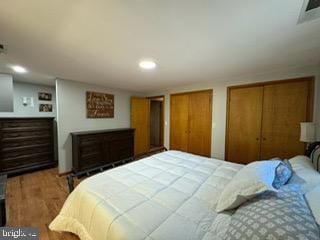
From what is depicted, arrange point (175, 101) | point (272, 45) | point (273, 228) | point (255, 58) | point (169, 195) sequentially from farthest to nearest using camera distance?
point (175, 101) < point (255, 58) < point (272, 45) < point (169, 195) < point (273, 228)

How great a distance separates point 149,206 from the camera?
3.93ft

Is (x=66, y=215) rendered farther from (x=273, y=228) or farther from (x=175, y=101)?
(x=175, y=101)

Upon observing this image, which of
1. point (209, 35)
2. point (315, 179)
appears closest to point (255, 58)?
point (209, 35)

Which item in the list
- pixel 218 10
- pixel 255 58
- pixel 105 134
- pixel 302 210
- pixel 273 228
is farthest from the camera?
pixel 105 134

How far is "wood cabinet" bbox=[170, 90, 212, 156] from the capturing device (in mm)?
3945

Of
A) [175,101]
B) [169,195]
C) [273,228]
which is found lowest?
[169,195]

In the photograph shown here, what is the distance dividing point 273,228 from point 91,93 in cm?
423

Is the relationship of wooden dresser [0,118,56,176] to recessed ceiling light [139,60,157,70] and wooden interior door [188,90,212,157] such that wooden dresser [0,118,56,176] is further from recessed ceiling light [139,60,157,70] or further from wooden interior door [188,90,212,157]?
wooden interior door [188,90,212,157]

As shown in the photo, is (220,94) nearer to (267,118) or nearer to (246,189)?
(267,118)

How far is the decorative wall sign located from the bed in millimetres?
2621

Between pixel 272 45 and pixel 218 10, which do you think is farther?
pixel 272 45

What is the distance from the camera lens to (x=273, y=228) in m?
0.78

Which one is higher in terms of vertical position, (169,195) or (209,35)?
(209,35)

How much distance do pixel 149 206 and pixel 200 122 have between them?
10.3 feet
